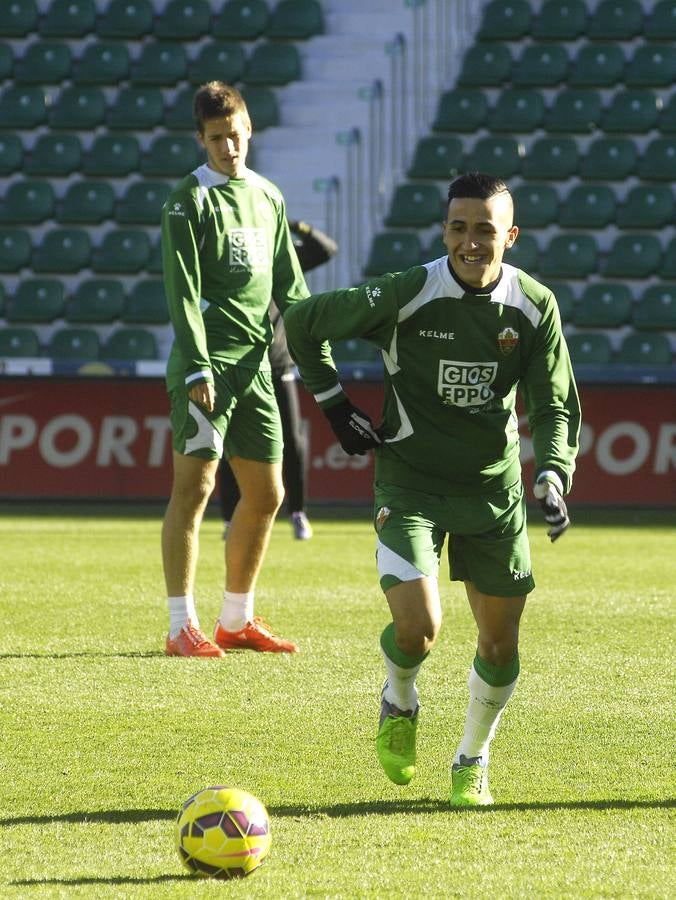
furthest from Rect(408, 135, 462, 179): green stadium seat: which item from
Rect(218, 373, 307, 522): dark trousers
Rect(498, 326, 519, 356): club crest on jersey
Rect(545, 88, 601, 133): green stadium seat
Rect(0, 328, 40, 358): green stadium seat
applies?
Rect(498, 326, 519, 356): club crest on jersey

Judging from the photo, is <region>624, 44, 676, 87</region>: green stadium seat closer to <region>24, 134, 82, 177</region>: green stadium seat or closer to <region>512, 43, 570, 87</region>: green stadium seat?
<region>512, 43, 570, 87</region>: green stadium seat

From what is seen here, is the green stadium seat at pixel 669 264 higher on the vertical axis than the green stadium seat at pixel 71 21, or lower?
lower

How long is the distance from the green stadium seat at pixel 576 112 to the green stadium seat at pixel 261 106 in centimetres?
327

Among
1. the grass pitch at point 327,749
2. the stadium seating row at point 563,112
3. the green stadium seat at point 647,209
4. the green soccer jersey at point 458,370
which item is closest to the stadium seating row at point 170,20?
the stadium seating row at point 563,112

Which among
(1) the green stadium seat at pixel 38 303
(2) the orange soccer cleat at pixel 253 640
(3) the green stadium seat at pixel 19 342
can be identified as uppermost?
(2) the orange soccer cleat at pixel 253 640

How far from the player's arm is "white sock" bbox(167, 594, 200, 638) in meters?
0.89

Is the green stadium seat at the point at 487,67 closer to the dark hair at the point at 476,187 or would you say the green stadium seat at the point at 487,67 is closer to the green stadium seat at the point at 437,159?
the green stadium seat at the point at 437,159

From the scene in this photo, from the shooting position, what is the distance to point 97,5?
1962 centimetres

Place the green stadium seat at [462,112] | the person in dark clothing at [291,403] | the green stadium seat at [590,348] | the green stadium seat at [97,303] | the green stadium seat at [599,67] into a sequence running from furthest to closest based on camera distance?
the green stadium seat at [599,67]
the green stadium seat at [462,112]
the green stadium seat at [97,303]
the green stadium seat at [590,348]
the person in dark clothing at [291,403]

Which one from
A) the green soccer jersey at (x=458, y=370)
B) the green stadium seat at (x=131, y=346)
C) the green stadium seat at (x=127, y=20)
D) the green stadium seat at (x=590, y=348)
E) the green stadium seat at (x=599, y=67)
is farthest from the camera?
the green stadium seat at (x=127, y=20)

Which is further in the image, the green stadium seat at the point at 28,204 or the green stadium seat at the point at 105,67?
the green stadium seat at the point at 105,67

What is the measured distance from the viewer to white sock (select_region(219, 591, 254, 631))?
6484 millimetres

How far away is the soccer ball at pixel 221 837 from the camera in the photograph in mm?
3367

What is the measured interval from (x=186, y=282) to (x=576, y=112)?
497 inches
